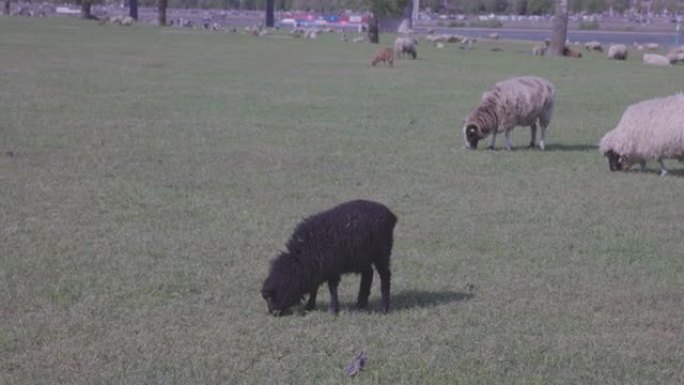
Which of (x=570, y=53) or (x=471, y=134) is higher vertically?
(x=471, y=134)

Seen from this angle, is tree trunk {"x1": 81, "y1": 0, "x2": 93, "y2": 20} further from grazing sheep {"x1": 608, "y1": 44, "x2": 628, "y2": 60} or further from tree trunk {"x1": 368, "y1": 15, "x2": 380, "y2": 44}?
grazing sheep {"x1": 608, "y1": 44, "x2": 628, "y2": 60}

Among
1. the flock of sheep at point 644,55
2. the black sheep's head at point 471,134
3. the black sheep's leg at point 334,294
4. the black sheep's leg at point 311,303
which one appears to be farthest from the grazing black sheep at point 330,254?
the flock of sheep at point 644,55

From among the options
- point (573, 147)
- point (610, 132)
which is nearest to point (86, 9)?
point (573, 147)

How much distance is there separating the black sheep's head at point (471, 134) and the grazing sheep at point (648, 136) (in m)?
2.59

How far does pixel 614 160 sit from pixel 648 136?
81 centimetres

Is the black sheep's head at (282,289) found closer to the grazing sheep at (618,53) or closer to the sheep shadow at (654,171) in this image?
the sheep shadow at (654,171)

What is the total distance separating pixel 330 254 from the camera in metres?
8.19

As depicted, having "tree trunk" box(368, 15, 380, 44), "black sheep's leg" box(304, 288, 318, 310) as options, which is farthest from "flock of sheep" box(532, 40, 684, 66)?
"black sheep's leg" box(304, 288, 318, 310)

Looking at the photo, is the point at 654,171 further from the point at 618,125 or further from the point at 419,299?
the point at 419,299

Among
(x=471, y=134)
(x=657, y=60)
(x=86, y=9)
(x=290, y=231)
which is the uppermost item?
(x=471, y=134)

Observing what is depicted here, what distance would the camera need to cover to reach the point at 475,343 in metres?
7.79

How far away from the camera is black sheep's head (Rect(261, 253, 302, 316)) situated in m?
8.24

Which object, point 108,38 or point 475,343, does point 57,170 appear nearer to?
point 475,343

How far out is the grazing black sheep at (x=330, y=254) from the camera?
26.9 ft
